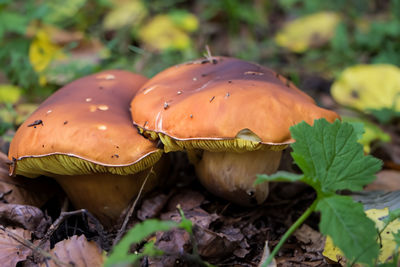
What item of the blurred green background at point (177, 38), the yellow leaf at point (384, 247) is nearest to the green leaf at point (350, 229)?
the yellow leaf at point (384, 247)

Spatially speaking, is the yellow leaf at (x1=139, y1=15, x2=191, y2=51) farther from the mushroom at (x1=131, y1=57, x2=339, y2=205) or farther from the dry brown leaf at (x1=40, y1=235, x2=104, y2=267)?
the dry brown leaf at (x1=40, y1=235, x2=104, y2=267)

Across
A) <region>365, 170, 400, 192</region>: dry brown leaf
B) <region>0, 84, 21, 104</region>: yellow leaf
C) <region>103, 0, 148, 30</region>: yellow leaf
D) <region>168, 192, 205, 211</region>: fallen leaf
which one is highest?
<region>103, 0, 148, 30</region>: yellow leaf

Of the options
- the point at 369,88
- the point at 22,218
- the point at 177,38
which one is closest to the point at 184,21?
the point at 177,38

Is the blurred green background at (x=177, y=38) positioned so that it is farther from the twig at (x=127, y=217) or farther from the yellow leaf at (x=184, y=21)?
the twig at (x=127, y=217)

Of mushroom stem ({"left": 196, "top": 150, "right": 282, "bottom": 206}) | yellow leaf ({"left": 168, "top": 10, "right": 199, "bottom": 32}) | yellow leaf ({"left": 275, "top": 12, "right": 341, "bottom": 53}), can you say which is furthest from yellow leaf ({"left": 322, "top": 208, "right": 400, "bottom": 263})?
yellow leaf ({"left": 168, "top": 10, "right": 199, "bottom": 32})

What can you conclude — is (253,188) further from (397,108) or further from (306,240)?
(397,108)

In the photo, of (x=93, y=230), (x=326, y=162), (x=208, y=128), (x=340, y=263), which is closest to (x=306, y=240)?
(x=340, y=263)

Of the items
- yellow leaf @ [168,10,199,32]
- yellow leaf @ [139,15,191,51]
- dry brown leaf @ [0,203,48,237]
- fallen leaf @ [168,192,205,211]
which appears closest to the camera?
dry brown leaf @ [0,203,48,237]
